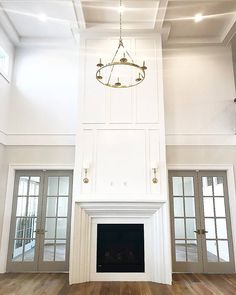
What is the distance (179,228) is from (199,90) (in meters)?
3.33

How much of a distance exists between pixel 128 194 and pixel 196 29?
4.22 meters

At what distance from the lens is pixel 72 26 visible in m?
5.71

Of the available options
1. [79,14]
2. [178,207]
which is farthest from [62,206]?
[79,14]

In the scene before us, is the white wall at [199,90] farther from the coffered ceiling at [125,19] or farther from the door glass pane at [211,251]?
the door glass pane at [211,251]

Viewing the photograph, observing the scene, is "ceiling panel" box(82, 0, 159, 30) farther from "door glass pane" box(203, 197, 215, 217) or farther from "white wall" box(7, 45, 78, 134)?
"door glass pane" box(203, 197, 215, 217)

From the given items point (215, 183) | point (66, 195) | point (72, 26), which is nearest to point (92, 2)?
point (72, 26)

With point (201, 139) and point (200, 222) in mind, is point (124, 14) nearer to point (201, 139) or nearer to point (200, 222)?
point (201, 139)

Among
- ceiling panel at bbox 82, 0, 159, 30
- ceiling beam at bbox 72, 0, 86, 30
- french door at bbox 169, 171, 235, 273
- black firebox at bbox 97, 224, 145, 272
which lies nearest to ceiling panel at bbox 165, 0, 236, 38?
ceiling panel at bbox 82, 0, 159, 30

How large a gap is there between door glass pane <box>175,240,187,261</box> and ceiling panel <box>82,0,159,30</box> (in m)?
4.89

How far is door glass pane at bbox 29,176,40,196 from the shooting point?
588cm

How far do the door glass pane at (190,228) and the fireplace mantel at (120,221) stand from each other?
3.30 feet

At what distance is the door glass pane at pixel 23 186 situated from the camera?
5871 millimetres

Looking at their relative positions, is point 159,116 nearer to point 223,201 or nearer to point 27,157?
point 223,201

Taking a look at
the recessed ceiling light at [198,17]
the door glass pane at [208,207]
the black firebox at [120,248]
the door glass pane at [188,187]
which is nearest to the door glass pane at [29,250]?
the black firebox at [120,248]
